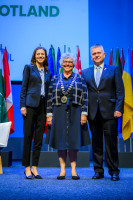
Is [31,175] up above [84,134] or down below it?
below

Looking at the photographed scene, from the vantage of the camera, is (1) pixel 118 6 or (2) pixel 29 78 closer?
(2) pixel 29 78

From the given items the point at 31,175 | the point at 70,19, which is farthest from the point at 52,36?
the point at 31,175

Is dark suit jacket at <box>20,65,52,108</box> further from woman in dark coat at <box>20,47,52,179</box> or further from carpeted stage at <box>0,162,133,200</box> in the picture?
carpeted stage at <box>0,162,133,200</box>

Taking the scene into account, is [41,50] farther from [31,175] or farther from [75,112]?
[31,175]

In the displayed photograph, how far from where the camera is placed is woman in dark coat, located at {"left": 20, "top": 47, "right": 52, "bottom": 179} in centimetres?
290

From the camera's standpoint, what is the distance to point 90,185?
2.42 metres

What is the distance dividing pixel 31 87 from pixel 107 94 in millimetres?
812

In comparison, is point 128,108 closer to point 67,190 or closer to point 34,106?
point 34,106

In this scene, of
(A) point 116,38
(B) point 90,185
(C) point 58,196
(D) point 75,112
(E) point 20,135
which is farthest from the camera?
(E) point 20,135

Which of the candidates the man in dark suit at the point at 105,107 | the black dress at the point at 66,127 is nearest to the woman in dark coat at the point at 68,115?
the black dress at the point at 66,127

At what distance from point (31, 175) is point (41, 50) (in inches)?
52.6

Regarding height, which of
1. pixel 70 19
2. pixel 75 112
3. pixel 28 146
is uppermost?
pixel 70 19

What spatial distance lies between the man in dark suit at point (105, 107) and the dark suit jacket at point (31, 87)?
1.75 feet

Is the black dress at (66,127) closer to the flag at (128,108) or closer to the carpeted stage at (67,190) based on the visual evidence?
the carpeted stage at (67,190)
